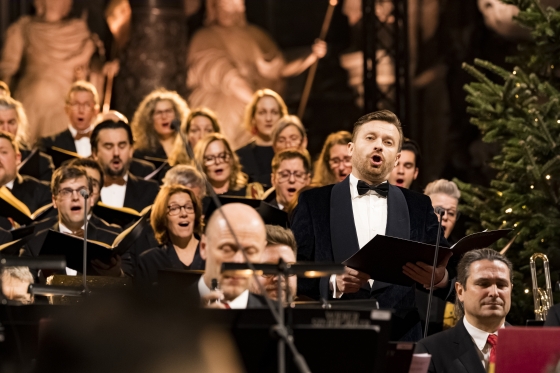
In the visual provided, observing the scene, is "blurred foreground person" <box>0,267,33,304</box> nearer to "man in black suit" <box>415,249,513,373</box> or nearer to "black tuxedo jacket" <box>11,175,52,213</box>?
"man in black suit" <box>415,249,513,373</box>

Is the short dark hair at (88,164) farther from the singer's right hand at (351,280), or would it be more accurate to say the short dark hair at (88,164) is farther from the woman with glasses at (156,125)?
the singer's right hand at (351,280)

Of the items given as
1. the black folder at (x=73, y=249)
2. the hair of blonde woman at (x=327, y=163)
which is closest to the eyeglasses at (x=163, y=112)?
the hair of blonde woman at (x=327, y=163)

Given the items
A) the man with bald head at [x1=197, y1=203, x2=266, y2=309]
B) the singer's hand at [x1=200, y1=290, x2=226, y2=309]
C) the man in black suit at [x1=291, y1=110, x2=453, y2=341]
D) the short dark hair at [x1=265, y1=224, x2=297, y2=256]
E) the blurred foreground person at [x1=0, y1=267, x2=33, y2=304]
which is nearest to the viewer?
A: the singer's hand at [x1=200, y1=290, x2=226, y2=309]

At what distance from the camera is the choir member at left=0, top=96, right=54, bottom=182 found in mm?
7309

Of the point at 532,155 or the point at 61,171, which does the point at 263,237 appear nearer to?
the point at 61,171

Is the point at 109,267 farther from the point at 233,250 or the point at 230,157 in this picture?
the point at 233,250

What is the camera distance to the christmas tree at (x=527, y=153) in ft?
20.5

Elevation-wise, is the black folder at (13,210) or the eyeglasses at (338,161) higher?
the eyeglasses at (338,161)

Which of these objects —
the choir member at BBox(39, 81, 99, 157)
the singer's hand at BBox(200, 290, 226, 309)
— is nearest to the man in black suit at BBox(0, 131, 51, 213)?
the choir member at BBox(39, 81, 99, 157)

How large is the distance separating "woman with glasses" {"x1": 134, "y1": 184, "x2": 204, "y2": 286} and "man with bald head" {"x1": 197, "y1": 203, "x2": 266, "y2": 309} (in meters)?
2.11

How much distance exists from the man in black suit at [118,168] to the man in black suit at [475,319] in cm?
277

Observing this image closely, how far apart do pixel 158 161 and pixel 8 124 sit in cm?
104

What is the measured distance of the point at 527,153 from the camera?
626 cm

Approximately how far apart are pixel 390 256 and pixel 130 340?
173cm
